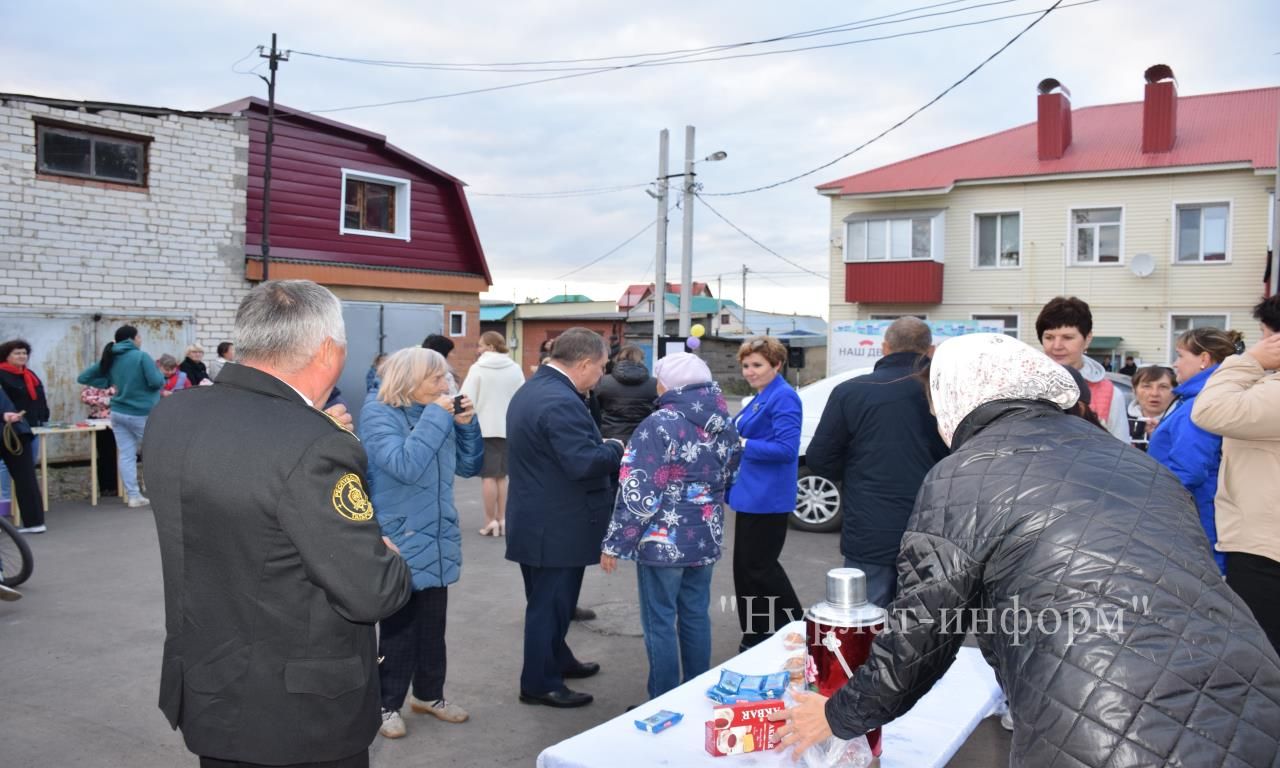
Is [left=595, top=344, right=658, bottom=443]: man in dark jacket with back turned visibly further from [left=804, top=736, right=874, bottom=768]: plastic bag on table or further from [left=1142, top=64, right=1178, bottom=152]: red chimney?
[left=1142, top=64, right=1178, bottom=152]: red chimney

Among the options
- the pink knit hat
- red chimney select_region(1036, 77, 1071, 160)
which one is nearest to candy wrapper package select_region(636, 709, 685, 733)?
the pink knit hat

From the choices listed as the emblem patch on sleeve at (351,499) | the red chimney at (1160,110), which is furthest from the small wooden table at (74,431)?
the red chimney at (1160,110)

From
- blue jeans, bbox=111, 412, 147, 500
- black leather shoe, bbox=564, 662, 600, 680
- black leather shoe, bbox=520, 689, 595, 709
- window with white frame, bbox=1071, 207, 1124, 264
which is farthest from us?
window with white frame, bbox=1071, 207, 1124, 264

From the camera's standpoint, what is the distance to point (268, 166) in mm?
15789

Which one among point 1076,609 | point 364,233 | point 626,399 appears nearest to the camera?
point 1076,609

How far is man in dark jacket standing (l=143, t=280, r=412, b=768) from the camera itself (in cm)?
208

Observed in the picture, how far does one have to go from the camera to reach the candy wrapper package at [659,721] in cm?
274

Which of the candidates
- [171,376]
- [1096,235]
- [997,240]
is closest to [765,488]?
[171,376]

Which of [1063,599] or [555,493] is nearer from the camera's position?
[1063,599]

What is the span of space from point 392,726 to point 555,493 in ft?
4.45

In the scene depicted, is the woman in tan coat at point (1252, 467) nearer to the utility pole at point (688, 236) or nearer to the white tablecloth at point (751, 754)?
the white tablecloth at point (751, 754)

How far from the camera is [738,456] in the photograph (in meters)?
4.61

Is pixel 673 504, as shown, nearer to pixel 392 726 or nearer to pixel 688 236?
pixel 392 726

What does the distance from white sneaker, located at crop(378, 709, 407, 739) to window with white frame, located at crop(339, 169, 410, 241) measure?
14.4m
